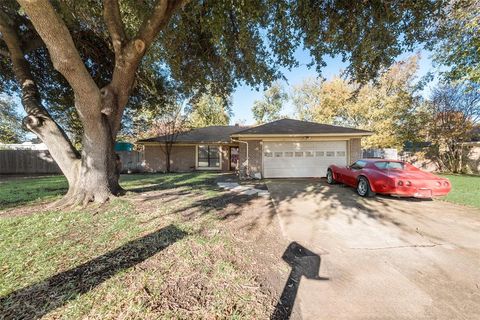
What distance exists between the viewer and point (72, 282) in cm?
224

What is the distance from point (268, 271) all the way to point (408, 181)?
5.40 meters

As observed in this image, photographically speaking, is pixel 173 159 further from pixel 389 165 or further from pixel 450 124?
pixel 450 124

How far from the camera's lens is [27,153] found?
1603 centimetres

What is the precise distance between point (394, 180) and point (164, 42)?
324 inches

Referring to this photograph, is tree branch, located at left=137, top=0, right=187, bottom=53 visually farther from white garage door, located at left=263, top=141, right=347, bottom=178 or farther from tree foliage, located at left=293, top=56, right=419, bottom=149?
tree foliage, located at left=293, top=56, right=419, bottom=149

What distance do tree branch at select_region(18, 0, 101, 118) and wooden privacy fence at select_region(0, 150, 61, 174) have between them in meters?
15.4

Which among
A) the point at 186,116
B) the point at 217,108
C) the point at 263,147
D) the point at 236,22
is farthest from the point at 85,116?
the point at 217,108

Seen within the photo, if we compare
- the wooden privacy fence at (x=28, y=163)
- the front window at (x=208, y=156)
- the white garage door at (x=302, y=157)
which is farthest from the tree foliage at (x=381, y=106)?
the wooden privacy fence at (x=28, y=163)

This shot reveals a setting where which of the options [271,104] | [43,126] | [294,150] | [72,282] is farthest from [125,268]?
[271,104]

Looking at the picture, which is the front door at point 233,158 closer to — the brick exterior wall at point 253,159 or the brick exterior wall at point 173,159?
the brick exterior wall at point 173,159

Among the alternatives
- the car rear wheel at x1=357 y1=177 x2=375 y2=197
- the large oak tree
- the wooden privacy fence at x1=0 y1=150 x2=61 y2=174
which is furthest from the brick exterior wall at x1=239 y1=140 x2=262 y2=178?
the wooden privacy fence at x1=0 y1=150 x2=61 y2=174

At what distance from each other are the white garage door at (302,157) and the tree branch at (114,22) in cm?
792

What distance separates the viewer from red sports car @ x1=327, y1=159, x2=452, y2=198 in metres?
5.77

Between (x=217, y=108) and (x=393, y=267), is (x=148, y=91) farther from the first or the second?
(x=217, y=108)
